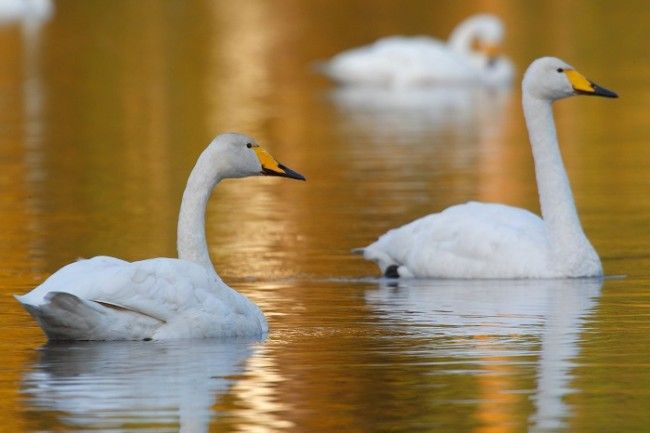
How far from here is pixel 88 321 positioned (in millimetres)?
10805

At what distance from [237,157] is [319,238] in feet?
15.1

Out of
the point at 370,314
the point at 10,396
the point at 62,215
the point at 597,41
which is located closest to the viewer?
the point at 10,396

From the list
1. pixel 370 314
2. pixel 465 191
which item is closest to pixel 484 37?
pixel 465 191

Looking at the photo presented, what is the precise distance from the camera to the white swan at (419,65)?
36375 mm

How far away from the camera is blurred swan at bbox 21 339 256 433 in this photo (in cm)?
892

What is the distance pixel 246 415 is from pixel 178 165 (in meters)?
13.9

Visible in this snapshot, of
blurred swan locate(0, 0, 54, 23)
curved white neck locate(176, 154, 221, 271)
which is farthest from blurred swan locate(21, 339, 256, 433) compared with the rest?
blurred swan locate(0, 0, 54, 23)

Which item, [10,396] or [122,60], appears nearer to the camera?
[10,396]

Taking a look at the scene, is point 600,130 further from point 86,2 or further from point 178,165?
point 86,2

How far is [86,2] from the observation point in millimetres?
67312

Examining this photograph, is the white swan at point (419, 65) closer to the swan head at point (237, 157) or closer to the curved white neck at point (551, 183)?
the curved white neck at point (551, 183)

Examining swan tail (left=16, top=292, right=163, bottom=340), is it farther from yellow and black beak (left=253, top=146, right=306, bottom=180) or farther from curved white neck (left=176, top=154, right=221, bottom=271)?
yellow and black beak (left=253, top=146, right=306, bottom=180)

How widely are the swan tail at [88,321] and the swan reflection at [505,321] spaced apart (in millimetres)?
1556

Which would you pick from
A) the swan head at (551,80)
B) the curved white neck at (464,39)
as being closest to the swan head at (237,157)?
the swan head at (551,80)
